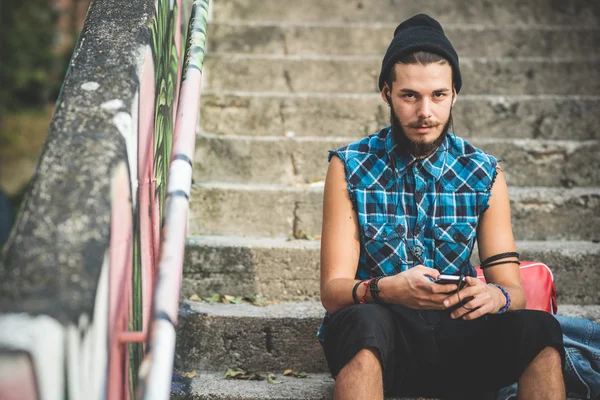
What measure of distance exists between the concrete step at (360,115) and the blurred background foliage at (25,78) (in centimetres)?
877

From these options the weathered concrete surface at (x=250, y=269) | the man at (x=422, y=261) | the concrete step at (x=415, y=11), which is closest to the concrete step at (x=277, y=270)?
the weathered concrete surface at (x=250, y=269)

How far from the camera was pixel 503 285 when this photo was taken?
7.91 ft

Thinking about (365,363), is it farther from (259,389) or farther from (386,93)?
(386,93)

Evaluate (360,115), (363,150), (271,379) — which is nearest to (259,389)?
(271,379)

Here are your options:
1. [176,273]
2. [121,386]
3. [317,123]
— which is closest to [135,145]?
[176,273]

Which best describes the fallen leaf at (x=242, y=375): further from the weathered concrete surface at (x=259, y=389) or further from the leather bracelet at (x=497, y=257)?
the leather bracelet at (x=497, y=257)

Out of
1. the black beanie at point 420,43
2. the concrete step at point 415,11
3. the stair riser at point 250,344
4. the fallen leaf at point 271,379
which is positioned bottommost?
the fallen leaf at point 271,379

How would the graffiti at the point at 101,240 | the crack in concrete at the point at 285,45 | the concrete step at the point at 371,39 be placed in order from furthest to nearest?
the crack in concrete at the point at 285,45, the concrete step at the point at 371,39, the graffiti at the point at 101,240

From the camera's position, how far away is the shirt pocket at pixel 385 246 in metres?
2.46

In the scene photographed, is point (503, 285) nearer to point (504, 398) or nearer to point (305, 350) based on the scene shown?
point (504, 398)

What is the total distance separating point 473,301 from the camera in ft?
7.16

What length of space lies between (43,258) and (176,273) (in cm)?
32

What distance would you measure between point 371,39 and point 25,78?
1028 cm

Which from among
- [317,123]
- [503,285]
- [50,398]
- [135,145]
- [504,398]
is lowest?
[504,398]
